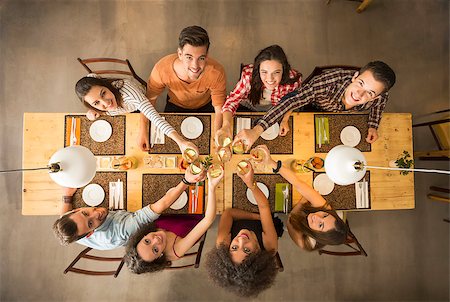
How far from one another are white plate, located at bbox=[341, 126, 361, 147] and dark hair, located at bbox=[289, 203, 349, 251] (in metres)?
0.58

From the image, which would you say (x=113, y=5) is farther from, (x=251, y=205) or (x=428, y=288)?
(x=428, y=288)

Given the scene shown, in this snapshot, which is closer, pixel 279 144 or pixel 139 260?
pixel 139 260

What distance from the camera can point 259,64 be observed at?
2016 millimetres

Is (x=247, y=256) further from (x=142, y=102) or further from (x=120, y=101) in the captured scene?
(x=120, y=101)

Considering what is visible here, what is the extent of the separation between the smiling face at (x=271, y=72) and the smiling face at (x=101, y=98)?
1.03 metres

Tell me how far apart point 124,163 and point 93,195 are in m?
0.36

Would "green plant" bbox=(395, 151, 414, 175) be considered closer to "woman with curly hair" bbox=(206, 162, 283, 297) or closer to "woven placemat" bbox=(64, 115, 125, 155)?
"woman with curly hair" bbox=(206, 162, 283, 297)

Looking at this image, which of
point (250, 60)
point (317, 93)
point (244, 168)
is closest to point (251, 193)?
point (244, 168)

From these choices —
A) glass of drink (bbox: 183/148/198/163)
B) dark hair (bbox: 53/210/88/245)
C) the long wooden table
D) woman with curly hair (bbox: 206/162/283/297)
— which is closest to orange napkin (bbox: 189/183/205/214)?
the long wooden table

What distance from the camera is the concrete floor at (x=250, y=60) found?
3.30 metres

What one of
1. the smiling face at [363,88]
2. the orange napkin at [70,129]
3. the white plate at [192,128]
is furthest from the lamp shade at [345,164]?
the orange napkin at [70,129]

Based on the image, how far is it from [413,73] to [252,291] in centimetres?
300

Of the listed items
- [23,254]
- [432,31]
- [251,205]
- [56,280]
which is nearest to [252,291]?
[251,205]

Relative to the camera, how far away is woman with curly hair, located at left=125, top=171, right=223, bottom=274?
2152mm
